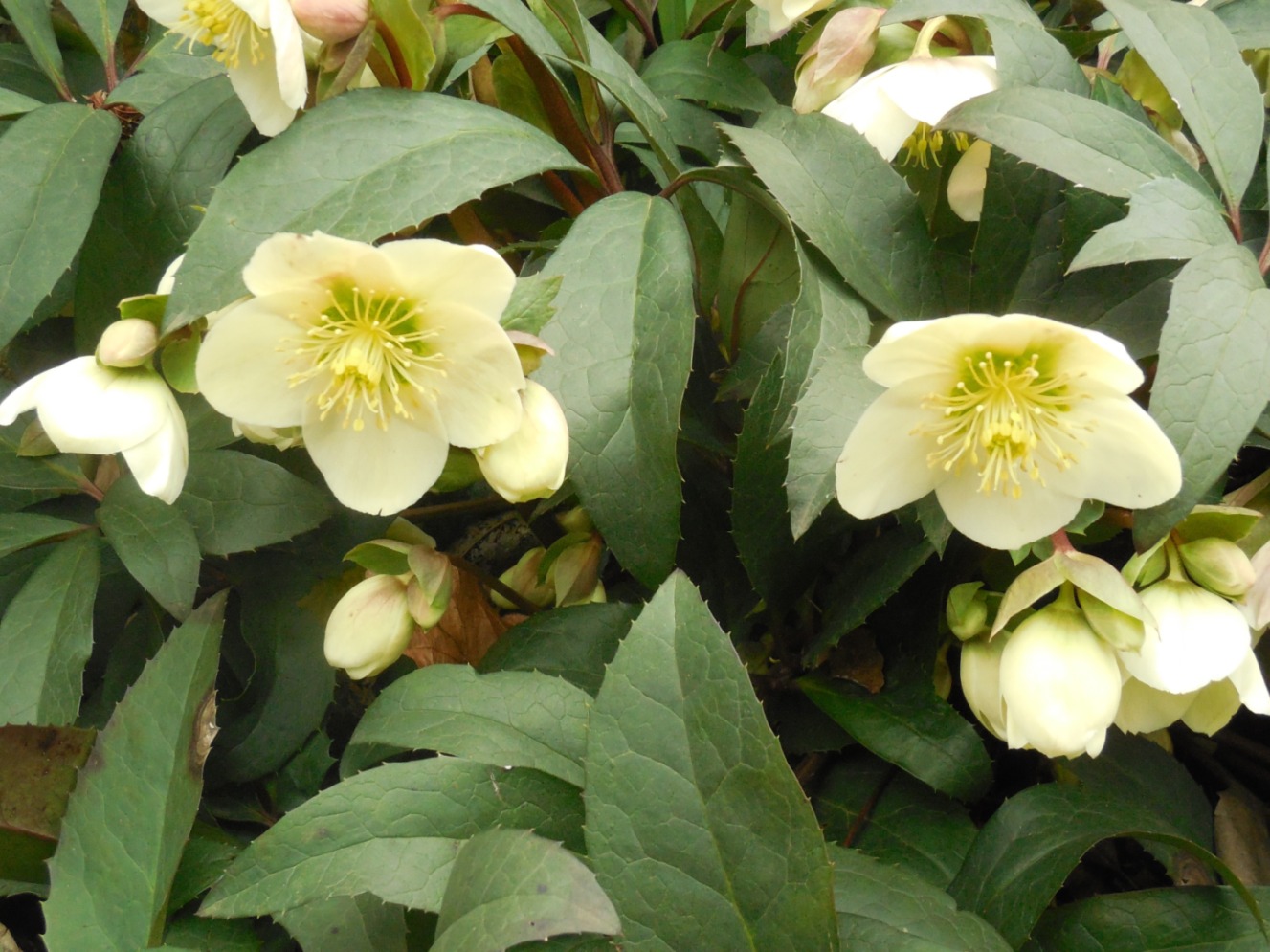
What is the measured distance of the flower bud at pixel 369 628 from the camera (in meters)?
0.75

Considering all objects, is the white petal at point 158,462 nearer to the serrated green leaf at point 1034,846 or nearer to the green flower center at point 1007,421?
the green flower center at point 1007,421

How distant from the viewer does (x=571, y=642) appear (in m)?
0.77

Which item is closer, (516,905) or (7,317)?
(516,905)

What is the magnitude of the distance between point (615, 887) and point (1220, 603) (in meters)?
0.39

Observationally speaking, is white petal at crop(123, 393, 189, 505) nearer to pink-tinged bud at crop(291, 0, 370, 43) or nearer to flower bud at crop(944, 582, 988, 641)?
pink-tinged bud at crop(291, 0, 370, 43)

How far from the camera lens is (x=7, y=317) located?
2.26 ft

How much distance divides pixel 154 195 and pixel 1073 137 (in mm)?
669

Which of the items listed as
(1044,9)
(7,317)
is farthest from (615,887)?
(1044,9)

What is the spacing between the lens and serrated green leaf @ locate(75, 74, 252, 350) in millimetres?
754

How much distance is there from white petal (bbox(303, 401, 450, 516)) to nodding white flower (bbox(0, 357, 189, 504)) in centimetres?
9

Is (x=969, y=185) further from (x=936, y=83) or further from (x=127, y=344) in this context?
(x=127, y=344)

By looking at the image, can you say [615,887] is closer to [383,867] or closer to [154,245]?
[383,867]

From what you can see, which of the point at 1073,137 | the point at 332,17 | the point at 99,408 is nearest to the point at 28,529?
the point at 99,408

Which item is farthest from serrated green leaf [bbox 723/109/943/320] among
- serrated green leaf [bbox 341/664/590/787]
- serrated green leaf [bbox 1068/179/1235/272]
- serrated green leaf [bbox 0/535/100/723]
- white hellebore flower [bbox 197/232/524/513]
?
serrated green leaf [bbox 0/535/100/723]
